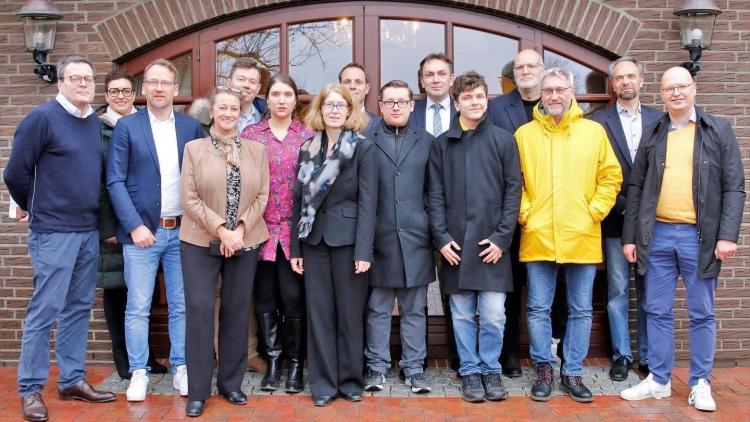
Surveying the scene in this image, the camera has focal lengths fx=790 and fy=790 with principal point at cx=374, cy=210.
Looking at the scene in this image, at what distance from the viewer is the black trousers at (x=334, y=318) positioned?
197 inches

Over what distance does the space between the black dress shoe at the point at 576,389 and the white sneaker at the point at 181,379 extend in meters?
2.50

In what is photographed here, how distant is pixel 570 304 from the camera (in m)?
5.15

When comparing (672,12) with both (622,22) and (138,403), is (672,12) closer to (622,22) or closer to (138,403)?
(622,22)

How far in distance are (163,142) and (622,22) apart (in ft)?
11.5

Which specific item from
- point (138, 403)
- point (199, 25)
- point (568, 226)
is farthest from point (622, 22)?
point (138, 403)

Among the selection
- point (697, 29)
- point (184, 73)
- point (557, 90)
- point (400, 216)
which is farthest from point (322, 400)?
point (697, 29)

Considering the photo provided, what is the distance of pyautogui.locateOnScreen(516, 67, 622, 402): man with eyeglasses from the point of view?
196 inches

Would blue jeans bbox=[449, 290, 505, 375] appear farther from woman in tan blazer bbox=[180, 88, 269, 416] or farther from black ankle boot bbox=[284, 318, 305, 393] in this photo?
woman in tan blazer bbox=[180, 88, 269, 416]

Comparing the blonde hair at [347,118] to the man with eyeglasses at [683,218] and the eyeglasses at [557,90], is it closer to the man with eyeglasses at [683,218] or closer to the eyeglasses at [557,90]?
the eyeglasses at [557,90]

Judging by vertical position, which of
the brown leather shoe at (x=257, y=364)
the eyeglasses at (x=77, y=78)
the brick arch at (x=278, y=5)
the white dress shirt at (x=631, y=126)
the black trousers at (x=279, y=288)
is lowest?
the brown leather shoe at (x=257, y=364)

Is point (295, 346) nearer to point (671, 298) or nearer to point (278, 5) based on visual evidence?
point (671, 298)

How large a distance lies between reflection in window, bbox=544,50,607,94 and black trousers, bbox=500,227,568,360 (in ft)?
4.99

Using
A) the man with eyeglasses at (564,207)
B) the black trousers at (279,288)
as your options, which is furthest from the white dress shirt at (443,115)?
the black trousers at (279,288)

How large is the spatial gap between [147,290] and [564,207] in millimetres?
2722
